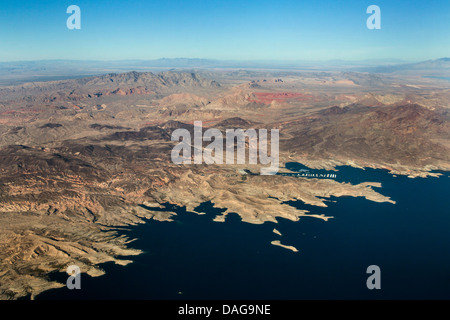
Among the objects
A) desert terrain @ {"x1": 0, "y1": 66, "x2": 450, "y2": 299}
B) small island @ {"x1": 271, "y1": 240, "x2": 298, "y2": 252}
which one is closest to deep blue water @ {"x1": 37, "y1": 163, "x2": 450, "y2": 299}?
small island @ {"x1": 271, "y1": 240, "x2": 298, "y2": 252}

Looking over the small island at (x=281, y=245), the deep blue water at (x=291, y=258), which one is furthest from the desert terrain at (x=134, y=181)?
the small island at (x=281, y=245)

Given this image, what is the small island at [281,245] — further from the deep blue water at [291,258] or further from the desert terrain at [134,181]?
the desert terrain at [134,181]

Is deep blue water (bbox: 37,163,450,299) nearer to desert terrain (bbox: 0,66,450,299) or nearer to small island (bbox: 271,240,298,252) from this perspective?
small island (bbox: 271,240,298,252)

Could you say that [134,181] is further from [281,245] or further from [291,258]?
[291,258]

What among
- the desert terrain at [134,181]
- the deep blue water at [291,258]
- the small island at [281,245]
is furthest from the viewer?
the small island at [281,245]

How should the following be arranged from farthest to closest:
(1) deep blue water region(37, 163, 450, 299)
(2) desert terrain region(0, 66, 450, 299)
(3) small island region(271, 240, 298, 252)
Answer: (3) small island region(271, 240, 298, 252) → (2) desert terrain region(0, 66, 450, 299) → (1) deep blue water region(37, 163, 450, 299)

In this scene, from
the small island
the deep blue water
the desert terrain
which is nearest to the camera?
the deep blue water

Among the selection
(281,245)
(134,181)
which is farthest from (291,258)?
(134,181)

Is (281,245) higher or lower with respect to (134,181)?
lower

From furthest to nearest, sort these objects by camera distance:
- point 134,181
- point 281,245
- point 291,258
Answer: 1. point 134,181
2. point 281,245
3. point 291,258
